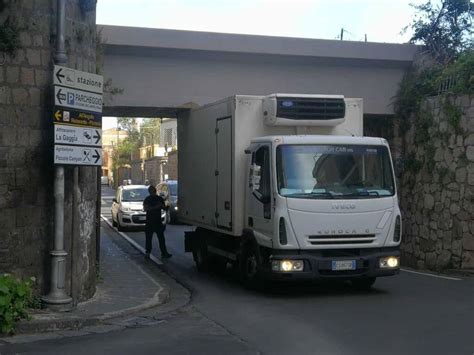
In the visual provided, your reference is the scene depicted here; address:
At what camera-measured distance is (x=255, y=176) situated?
9.94 meters

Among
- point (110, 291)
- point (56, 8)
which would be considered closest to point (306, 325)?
point (110, 291)

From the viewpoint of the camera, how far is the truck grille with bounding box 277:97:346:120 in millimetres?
10438

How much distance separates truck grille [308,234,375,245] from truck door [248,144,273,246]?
0.69 meters

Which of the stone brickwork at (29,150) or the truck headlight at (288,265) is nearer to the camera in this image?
the stone brickwork at (29,150)

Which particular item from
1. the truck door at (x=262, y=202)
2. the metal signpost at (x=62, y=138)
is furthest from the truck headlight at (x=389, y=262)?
the metal signpost at (x=62, y=138)

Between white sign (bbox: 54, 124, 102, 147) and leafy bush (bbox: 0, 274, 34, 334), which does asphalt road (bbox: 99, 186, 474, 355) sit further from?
white sign (bbox: 54, 124, 102, 147)

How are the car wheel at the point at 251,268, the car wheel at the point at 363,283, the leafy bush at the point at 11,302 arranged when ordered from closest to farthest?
the leafy bush at the point at 11,302 < the car wheel at the point at 251,268 < the car wheel at the point at 363,283

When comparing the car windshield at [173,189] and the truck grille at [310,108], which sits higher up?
the truck grille at [310,108]

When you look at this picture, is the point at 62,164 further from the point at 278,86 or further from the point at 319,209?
the point at 278,86

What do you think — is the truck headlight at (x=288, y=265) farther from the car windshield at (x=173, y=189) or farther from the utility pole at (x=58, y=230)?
the car windshield at (x=173, y=189)

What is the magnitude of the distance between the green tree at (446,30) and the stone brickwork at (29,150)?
35.7 feet

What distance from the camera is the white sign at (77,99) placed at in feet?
27.2

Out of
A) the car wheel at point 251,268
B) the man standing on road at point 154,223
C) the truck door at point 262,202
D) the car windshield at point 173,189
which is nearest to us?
the truck door at point 262,202

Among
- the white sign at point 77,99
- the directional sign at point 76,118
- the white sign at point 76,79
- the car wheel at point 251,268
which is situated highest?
the white sign at point 76,79
